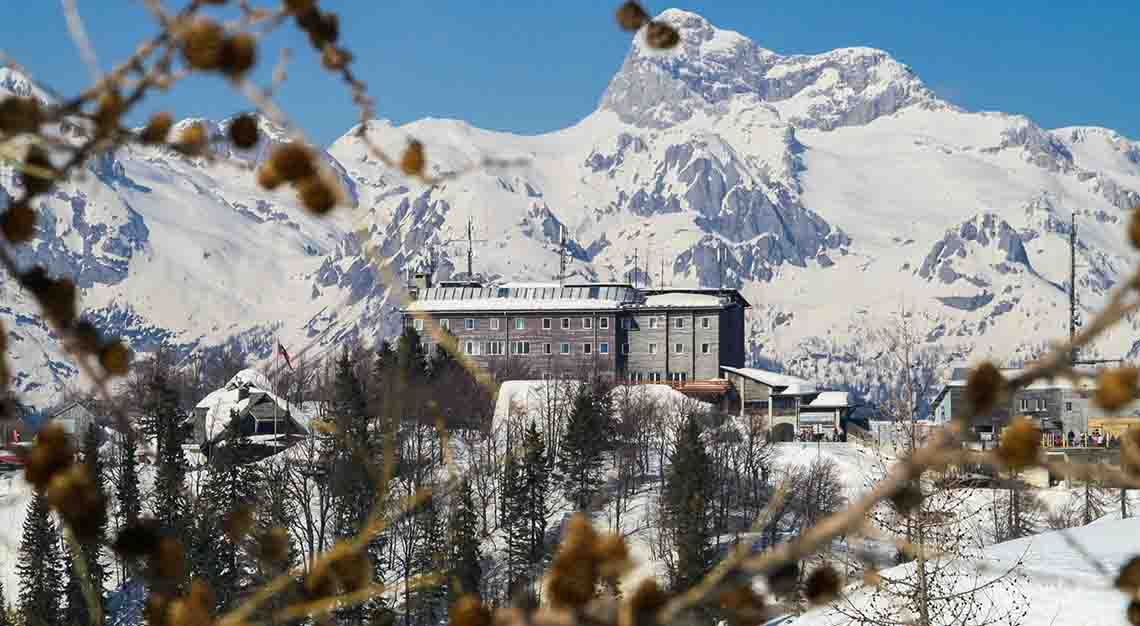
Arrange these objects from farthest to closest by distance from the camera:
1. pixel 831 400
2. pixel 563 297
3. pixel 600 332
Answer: pixel 563 297, pixel 600 332, pixel 831 400

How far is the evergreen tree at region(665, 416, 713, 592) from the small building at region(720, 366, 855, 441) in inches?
1036

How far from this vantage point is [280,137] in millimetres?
2143

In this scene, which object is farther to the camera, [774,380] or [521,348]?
[521,348]

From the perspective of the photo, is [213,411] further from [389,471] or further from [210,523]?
[389,471]

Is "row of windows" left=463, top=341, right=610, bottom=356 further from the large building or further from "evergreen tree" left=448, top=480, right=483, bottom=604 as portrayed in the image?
"evergreen tree" left=448, top=480, right=483, bottom=604

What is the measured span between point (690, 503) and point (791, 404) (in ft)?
128

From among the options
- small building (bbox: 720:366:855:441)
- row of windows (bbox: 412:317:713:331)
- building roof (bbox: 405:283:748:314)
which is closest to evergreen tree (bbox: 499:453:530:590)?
small building (bbox: 720:366:855:441)

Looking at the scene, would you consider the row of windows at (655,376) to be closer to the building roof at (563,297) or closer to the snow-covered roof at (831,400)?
the building roof at (563,297)

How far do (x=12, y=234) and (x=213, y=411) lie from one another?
7398cm

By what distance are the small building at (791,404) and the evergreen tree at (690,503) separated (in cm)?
2631

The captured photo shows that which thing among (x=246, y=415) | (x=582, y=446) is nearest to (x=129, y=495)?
(x=582, y=446)

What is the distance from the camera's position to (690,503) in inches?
1986

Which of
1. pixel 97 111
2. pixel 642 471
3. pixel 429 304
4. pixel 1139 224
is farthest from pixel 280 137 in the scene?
pixel 429 304

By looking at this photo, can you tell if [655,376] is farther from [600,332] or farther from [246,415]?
[246,415]
